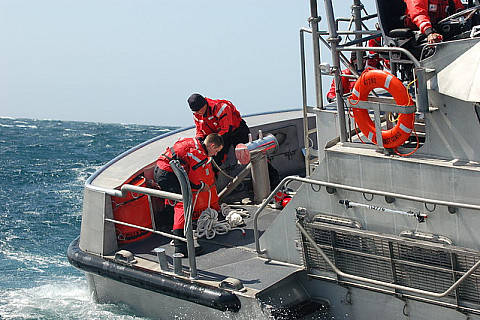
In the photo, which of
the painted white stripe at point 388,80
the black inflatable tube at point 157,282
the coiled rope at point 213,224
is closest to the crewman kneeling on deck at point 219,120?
the coiled rope at point 213,224

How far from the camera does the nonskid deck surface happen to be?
621cm

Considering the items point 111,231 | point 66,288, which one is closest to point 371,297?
point 111,231

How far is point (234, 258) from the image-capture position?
266 inches

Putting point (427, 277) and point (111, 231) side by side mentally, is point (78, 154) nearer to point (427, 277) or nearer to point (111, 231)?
point (111, 231)

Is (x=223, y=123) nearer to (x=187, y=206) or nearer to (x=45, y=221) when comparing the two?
(x=187, y=206)

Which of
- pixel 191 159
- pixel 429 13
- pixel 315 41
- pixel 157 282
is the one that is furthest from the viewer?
pixel 191 159

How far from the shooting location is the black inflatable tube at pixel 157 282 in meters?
6.03

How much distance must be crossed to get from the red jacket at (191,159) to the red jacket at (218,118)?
0.66 meters

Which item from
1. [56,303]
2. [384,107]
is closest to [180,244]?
[56,303]

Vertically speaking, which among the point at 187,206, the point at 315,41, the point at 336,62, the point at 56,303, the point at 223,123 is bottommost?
the point at 56,303

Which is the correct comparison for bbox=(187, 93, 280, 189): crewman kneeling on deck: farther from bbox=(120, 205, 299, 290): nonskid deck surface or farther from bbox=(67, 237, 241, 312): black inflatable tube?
bbox=(67, 237, 241, 312): black inflatable tube

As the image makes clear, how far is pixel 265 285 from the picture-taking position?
603 cm

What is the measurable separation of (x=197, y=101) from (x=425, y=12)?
8.73 ft

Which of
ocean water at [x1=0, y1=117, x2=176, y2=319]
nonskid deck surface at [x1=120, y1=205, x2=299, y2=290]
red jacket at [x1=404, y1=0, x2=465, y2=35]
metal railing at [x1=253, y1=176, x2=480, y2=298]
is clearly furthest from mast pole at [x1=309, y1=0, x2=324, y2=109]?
ocean water at [x1=0, y1=117, x2=176, y2=319]
